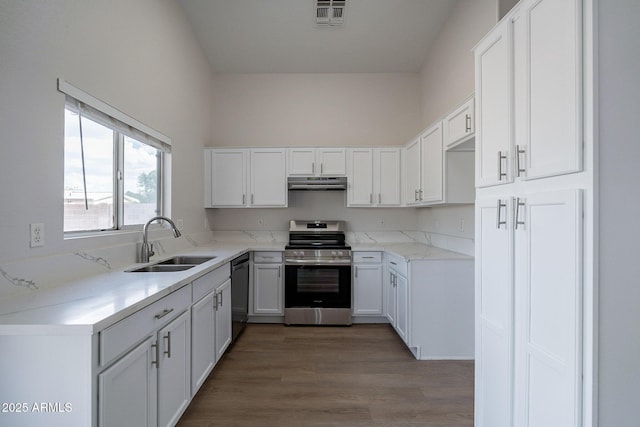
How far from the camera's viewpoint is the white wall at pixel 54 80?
141 centimetres

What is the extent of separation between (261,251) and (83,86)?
2374 mm

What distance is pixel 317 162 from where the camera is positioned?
407 cm

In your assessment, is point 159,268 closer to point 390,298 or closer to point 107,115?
point 107,115

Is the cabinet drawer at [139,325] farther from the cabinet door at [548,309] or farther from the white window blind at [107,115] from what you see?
the cabinet door at [548,309]

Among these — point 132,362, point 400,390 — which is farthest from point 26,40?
point 400,390

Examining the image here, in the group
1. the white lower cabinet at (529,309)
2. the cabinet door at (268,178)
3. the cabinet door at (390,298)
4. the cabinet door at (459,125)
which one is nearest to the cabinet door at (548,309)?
the white lower cabinet at (529,309)

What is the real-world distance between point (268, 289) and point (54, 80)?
277 cm

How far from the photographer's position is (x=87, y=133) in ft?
6.68

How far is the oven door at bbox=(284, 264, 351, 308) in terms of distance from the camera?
371 centimetres

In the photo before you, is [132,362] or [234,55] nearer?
[132,362]

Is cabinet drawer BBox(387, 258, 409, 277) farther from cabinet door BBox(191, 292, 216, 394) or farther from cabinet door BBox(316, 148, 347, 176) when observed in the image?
cabinet door BBox(191, 292, 216, 394)

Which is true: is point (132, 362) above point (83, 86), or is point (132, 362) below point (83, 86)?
below

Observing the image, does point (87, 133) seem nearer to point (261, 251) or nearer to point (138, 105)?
point (138, 105)
